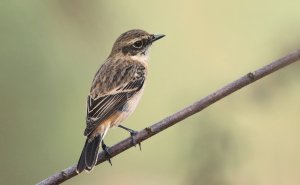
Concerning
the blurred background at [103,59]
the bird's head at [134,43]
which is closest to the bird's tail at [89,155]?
the blurred background at [103,59]

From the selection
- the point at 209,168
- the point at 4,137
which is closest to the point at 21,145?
the point at 4,137

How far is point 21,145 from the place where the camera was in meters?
5.77

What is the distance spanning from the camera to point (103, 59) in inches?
230

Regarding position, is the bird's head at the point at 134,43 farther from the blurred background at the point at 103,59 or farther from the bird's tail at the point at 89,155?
the bird's tail at the point at 89,155

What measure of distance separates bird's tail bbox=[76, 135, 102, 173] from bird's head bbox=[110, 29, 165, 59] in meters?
1.08

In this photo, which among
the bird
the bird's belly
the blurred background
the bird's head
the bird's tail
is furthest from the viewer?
the blurred background

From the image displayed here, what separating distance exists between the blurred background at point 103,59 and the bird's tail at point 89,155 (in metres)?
0.72

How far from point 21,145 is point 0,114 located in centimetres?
50

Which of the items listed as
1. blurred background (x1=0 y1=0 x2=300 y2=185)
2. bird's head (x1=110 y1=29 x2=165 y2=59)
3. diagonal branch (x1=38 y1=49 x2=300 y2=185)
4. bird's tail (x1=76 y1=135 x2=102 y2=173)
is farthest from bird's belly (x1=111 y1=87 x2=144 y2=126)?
diagonal branch (x1=38 y1=49 x2=300 y2=185)

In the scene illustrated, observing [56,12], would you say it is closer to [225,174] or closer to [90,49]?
[90,49]

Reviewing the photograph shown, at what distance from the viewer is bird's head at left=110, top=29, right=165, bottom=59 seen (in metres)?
4.87

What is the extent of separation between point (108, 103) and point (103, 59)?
1.54m

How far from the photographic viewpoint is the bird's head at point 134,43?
16.0ft

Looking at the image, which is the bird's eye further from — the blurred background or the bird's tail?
the bird's tail
